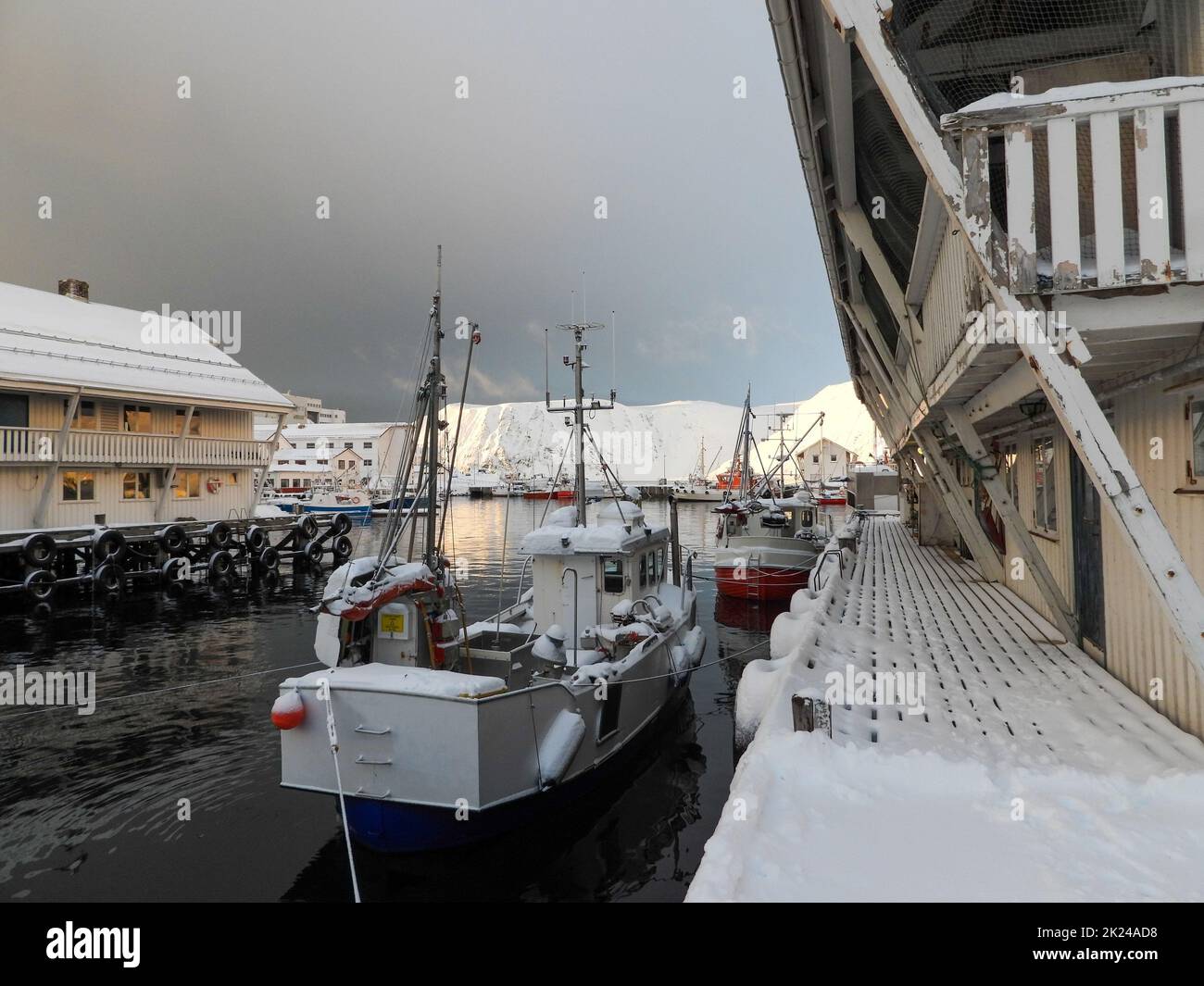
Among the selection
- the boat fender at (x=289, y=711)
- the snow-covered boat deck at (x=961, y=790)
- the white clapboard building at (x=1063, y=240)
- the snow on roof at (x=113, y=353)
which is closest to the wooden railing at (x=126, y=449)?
the snow on roof at (x=113, y=353)

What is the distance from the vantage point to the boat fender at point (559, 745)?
328 inches

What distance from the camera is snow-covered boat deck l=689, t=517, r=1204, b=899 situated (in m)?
3.18

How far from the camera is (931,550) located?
62.0 ft

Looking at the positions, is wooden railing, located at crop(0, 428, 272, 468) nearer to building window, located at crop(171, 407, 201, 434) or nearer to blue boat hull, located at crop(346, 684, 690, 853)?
building window, located at crop(171, 407, 201, 434)

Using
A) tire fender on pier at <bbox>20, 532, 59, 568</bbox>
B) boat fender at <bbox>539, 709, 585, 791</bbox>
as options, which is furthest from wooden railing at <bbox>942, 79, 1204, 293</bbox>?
tire fender on pier at <bbox>20, 532, 59, 568</bbox>

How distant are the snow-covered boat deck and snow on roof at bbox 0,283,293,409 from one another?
27916 millimetres

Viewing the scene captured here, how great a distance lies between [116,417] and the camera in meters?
26.9

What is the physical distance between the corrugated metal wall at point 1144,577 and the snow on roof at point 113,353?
29.3 m

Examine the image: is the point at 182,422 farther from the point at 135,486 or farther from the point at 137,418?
the point at 135,486

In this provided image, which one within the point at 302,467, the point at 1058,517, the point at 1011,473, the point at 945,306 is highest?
the point at 302,467

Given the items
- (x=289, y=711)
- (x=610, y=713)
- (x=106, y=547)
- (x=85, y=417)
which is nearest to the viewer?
(x=289, y=711)

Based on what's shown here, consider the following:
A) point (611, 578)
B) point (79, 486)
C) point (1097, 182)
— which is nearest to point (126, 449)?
point (79, 486)

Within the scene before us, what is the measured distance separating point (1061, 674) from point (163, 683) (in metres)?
16.2

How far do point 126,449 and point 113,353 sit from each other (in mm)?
4608
